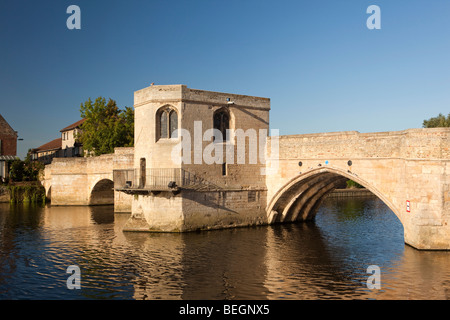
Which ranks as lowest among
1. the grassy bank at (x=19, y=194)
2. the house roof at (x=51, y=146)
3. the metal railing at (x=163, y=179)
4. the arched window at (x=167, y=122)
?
the grassy bank at (x=19, y=194)

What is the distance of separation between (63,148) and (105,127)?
779 inches

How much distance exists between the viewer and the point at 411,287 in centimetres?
1456

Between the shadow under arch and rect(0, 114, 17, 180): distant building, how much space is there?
51.0 feet

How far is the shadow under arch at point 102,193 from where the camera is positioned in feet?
131

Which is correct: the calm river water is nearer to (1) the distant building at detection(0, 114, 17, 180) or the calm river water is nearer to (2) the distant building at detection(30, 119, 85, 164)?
(1) the distant building at detection(0, 114, 17, 180)

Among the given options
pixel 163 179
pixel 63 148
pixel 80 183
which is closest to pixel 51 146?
pixel 63 148

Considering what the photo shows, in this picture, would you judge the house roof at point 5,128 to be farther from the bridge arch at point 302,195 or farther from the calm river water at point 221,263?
the bridge arch at point 302,195

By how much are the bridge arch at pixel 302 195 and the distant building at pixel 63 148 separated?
3633cm

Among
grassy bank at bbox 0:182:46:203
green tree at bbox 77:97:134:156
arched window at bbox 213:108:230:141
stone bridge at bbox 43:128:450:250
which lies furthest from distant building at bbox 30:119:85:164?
stone bridge at bbox 43:128:450:250

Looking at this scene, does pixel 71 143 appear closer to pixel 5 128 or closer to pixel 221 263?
pixel 5 128

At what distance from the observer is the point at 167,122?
985 inches

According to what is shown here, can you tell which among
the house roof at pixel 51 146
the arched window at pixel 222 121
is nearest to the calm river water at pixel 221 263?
the arched window at pixel 222 121
